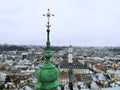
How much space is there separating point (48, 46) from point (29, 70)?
166 ft

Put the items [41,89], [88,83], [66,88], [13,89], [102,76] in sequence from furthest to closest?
1. [102,76]
2. [88,83]
3. [13,89]
4. [66,88]
5. [41,89]

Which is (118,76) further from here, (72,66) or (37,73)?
(37,73)

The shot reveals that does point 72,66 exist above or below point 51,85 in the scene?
below

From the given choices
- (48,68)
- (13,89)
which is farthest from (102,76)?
(48,68)

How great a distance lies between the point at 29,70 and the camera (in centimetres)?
5553

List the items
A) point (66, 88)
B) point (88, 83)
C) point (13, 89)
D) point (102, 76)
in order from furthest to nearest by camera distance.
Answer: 1. point (102, 76)
2. point (88, 83)
3. point (13, 89)
4. point (66, 88)

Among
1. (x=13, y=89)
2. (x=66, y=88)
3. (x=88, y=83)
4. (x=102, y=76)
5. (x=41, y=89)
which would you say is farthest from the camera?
(x=102, y=76)

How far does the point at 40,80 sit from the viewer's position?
550cm

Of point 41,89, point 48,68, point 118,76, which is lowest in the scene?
point 118,76

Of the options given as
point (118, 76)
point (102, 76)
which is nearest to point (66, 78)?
point (102, 76)

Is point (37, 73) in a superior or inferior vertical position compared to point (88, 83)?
superior

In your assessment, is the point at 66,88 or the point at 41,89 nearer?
the point at 41,89

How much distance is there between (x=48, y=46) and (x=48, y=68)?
0.48 meters

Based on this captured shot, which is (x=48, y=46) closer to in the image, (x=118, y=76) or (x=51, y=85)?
(x=51, y=85)
